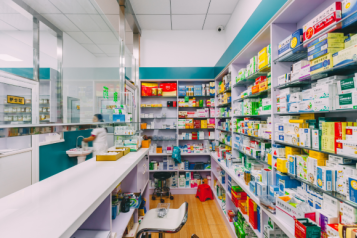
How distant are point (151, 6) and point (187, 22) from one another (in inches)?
44.0

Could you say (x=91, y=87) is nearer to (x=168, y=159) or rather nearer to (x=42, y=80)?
(x=42, y=80)

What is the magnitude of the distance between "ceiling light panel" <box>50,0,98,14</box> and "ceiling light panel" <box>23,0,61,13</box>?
0.27 ft

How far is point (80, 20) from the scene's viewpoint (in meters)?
3.88

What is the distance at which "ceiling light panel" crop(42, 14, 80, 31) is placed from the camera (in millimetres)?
3498

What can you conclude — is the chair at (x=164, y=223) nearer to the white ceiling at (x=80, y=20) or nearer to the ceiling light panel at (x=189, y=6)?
the white ceiling at (x=80, y=20)

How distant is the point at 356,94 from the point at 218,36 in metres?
4.64

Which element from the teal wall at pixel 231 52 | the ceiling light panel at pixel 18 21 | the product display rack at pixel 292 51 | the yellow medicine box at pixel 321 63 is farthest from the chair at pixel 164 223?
the ceiling light panel at pixel 18 21

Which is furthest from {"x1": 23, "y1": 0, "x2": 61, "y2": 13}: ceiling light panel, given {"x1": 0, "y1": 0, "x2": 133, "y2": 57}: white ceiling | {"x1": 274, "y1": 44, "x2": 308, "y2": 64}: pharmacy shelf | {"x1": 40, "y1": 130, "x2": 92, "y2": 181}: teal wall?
{"x1": 274, "y1": 44, "x2": 308, "y2": 64}: pharmacy shelf

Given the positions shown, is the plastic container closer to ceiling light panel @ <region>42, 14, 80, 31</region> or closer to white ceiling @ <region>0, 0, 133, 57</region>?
white ceiling @ <region>0, 0, 133, 57</region>

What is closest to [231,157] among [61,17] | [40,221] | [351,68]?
[351,68]

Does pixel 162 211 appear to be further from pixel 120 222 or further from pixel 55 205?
pixel 55 205

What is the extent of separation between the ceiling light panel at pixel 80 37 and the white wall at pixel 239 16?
155 inches

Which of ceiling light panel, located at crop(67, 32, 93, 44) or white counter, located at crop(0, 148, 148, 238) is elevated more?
ceiling light panel, located at crop(67, 32, 93, 44)

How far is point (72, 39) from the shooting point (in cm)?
431
